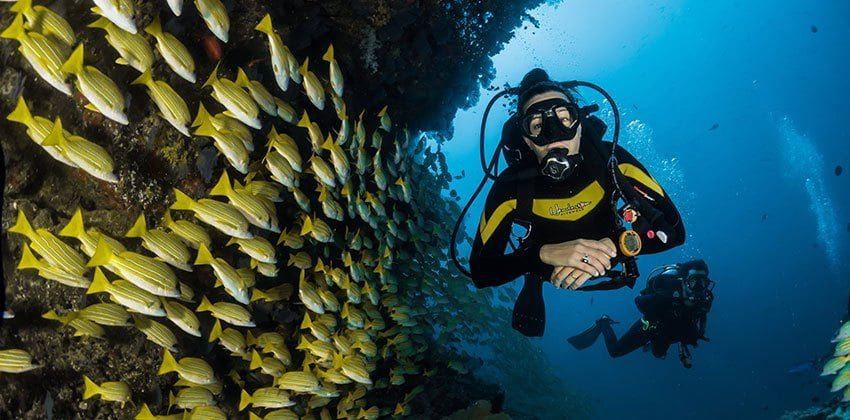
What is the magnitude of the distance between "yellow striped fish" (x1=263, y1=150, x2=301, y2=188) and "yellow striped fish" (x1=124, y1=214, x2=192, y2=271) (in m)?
1.01

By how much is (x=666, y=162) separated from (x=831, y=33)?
33.7 m

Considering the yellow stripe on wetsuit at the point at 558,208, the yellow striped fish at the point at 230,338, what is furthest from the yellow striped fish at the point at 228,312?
the yellow stripe on wetsuit at the point at 558,208

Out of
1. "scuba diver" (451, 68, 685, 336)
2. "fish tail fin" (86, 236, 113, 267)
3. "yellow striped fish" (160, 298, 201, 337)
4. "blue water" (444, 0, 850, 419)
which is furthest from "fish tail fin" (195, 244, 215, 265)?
"blue water" (444, 0, 850, 419)

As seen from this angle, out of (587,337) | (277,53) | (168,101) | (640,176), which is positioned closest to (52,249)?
(168,101)

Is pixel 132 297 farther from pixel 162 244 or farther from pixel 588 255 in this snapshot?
pixel 588 255

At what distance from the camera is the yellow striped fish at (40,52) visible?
2.47m

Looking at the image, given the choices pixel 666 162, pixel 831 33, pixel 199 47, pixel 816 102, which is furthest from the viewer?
pixel 666 162

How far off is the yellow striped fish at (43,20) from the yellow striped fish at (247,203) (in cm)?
129

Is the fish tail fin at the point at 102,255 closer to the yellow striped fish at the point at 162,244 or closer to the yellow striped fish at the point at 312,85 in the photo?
the yellow striped fish at the point at 162,244

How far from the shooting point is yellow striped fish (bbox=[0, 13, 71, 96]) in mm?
2473

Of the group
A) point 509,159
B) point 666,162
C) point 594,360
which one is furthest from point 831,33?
point 509,159

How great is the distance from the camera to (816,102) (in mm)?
78938

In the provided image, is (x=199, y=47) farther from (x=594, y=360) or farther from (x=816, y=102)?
(x=816, y=102)

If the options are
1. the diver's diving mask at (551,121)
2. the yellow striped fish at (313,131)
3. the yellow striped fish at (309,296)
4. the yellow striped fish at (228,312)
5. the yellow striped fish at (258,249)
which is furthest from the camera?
the yellow striped fish at (313,131)
